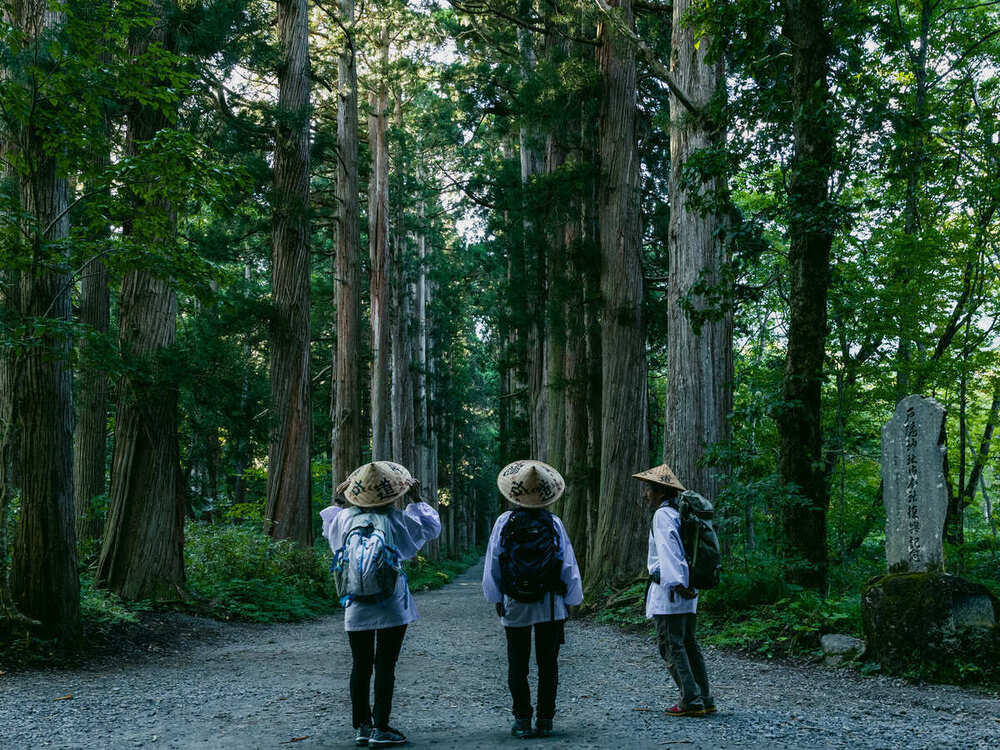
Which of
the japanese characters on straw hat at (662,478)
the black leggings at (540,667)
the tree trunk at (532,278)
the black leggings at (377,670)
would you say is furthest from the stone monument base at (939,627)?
the tree trunk at (532,278)

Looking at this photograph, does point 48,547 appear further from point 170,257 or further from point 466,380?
point 466,380

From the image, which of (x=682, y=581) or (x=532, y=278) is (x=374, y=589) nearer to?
(x=682, y=581)

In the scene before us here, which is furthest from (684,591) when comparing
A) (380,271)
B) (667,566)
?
(380,271)

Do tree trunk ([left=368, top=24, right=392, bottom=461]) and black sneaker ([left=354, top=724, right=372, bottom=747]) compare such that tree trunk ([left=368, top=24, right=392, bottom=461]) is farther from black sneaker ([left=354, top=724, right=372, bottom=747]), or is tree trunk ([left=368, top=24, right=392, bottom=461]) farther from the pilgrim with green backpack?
black sneaker ([left=354, top=724, right=372, bottom=747])

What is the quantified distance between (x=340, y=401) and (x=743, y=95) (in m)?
13.2

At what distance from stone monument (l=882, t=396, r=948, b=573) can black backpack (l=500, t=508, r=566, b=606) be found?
4.12 m

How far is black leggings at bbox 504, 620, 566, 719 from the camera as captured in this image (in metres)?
4.84

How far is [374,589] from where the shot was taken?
455 centimetres

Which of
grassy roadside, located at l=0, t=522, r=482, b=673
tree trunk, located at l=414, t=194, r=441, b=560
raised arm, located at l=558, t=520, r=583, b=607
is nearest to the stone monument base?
raised arm, located at l=558, t=520, r=583, b=607

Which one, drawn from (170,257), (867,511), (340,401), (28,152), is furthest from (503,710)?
(340,401)

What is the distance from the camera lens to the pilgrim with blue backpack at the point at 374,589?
15.1 feet

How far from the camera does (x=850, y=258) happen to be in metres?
15.5

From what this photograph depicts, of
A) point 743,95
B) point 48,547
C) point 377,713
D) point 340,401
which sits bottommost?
point 377,713

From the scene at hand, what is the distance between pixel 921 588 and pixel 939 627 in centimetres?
34
